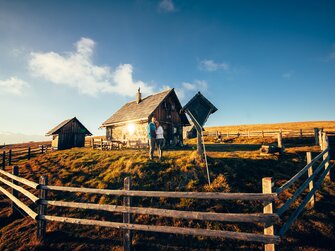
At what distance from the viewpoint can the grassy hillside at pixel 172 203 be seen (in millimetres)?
5062

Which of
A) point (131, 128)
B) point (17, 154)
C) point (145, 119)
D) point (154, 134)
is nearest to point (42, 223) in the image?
point (154, 134)

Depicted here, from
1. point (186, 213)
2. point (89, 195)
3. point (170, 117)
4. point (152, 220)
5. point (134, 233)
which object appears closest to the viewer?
point (186, 213)

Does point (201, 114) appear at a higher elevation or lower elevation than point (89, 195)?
higher

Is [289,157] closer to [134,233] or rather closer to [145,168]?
[145,168]

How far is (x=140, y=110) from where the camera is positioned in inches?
858

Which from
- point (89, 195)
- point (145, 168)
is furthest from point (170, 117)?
point (89, 195)

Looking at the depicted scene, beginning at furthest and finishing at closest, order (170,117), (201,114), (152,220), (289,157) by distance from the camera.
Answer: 1. (170,117)
2. (289,157)
3. (201,114)
4. (152,220)

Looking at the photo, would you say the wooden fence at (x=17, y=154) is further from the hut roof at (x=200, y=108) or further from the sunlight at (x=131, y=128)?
the hut roof at (x=200, y=108)

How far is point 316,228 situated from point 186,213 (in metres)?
4.21

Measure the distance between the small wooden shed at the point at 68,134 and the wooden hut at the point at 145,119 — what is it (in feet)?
22.6

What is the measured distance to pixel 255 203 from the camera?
662cm

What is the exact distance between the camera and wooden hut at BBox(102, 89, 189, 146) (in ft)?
65.8

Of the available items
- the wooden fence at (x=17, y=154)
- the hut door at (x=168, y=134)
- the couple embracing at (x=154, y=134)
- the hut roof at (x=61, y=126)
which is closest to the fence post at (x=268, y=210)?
the couple embracing at (x=154, y=134)

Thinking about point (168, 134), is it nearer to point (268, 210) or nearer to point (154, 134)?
point (154, 134)
